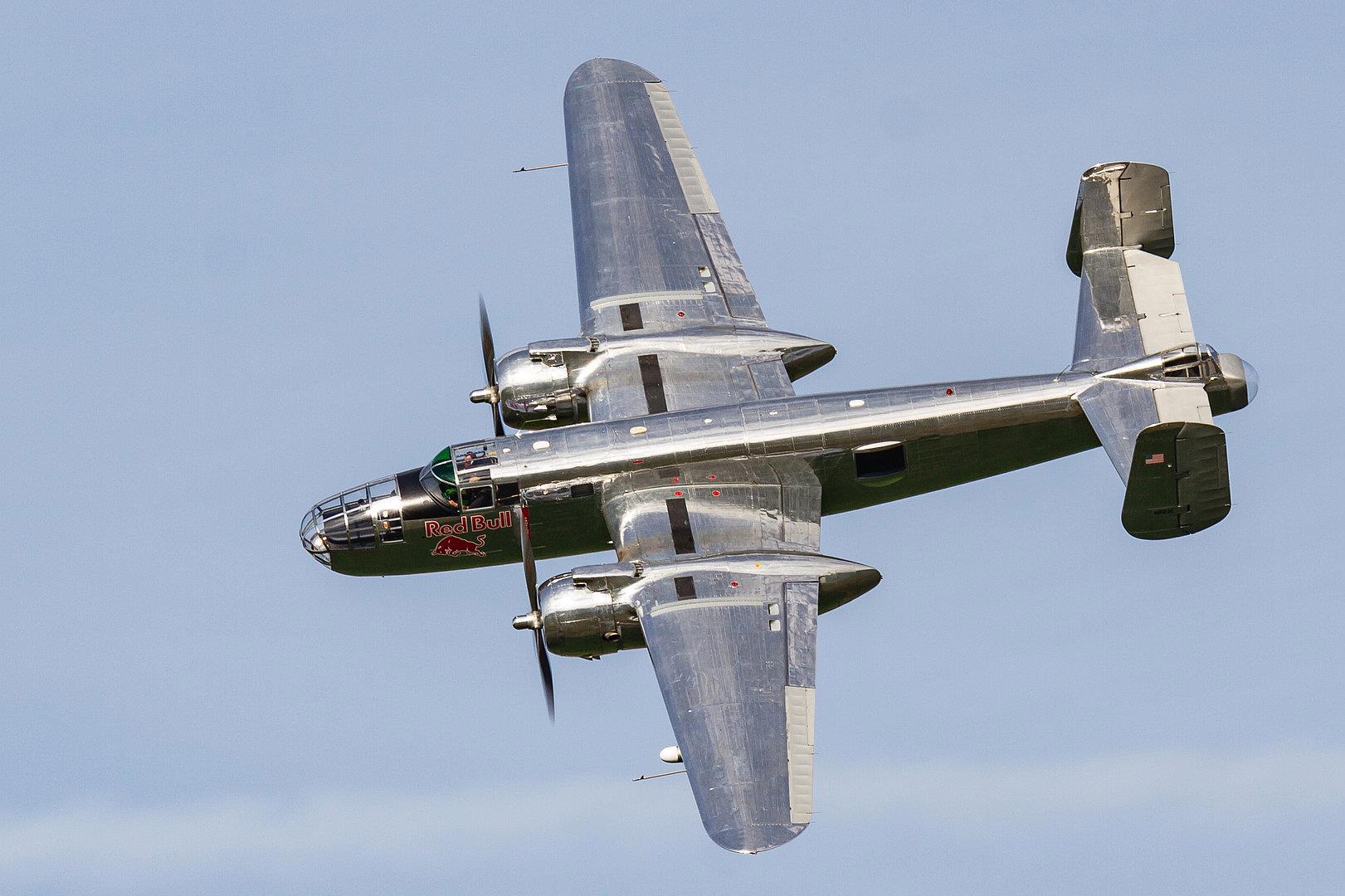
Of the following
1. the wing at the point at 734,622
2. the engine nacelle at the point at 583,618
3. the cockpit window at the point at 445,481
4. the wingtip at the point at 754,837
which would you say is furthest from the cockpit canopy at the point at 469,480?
the wingtip at the point at 754,837

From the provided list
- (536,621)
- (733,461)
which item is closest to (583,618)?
(536,621)

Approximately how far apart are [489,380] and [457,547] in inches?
163

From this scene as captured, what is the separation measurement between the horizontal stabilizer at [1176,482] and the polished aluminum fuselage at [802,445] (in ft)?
9.05

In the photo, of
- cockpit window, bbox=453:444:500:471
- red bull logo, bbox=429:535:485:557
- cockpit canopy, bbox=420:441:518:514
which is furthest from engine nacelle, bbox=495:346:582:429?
red bull logo, bbox=429:535:485:557

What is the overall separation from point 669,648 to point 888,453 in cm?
687

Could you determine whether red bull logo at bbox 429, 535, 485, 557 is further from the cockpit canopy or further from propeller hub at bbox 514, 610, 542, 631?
propeller hub at bbox 514, 610, 542, 631

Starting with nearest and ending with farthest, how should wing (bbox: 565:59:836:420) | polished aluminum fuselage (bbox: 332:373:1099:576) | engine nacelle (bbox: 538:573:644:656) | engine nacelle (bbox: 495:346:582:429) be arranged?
engine nacelle (bbox: 538:573:644:656) < polished aluminum fuselage (bbox: 332:373:1099:576) < engine nacelle (bbox: 495:346:582:429) < wing (bbox: 565:59:836:420)

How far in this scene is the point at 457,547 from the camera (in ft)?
153

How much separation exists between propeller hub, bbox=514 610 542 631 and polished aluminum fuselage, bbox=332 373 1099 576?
3206 millimetres

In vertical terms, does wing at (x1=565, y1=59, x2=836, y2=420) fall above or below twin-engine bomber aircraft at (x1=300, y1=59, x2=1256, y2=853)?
above

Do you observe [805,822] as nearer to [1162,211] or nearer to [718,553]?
[718,553]

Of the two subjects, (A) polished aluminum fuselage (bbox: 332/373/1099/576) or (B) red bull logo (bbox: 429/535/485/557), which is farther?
(B) red bull logo (bbox: 429/535/485/557)

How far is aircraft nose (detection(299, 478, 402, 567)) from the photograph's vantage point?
46.7 m

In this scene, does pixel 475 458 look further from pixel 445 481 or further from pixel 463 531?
pixel 463 531
